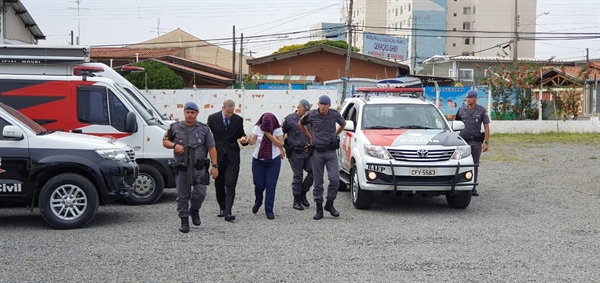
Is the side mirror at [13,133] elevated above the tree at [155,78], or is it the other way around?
the tree at [155,78]

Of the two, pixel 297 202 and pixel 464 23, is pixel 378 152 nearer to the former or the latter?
pixel 297 202

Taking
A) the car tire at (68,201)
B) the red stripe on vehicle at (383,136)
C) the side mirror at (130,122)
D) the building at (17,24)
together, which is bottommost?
the car tire at (68,201)

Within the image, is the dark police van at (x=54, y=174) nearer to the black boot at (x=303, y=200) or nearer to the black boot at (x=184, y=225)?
the black boot at (x=184, y=225)

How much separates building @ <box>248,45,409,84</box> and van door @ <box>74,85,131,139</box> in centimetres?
3606

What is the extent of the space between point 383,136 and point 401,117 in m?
1.04

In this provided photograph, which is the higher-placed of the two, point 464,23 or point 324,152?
point 464,23

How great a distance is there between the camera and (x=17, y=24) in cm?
3506

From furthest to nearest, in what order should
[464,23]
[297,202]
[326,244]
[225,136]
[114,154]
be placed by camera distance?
[464,23] → [297,202] → [225,136] → [114,154] → [326,244]

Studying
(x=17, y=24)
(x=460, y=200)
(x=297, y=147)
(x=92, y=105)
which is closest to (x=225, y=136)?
(x=297, y=147)

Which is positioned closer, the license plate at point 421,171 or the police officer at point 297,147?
the license plate at point 421,171

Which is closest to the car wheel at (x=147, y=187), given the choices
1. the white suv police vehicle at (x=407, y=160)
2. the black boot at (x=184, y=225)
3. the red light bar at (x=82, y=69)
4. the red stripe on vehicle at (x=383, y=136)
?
the red light bar at (x=82, y=69)

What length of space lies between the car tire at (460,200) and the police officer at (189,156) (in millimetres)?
4142

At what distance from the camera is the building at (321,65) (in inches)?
1902

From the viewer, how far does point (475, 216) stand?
11.1 m
